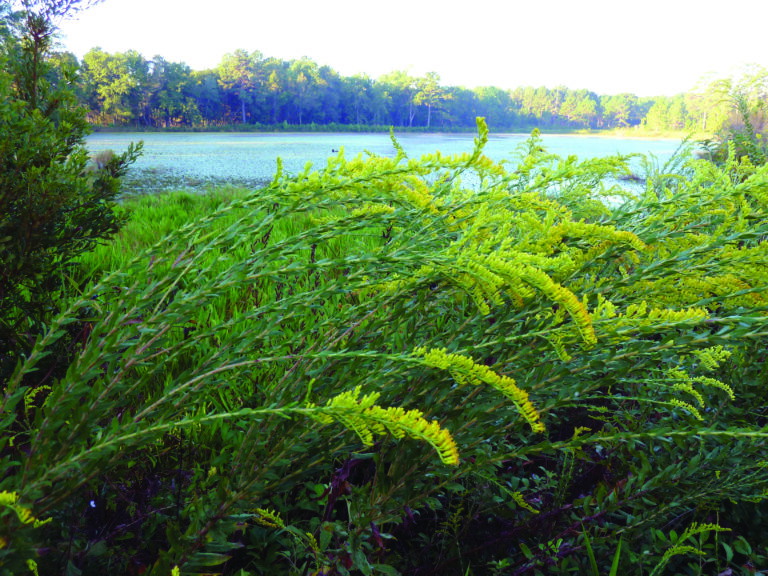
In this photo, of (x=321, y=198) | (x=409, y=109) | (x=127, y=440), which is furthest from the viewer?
(x=409, y=109)

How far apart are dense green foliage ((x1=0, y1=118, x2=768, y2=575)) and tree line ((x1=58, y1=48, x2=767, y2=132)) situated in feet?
106

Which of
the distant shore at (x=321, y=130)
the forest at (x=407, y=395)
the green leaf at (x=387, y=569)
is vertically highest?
the distant shore at (x=321, y=130)

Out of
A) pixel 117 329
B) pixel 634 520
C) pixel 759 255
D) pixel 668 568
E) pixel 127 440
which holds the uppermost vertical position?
pixel 759 255

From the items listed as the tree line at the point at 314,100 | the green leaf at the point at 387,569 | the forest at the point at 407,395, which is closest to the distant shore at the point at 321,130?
the tree line at the point at 314,100

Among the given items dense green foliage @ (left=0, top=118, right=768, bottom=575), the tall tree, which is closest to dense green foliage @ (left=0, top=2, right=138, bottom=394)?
dense green foliage @ (left=0, top=118, right=768, bottom=575)

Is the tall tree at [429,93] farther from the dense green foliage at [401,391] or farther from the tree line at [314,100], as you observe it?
the dense green foliage at [401,391]

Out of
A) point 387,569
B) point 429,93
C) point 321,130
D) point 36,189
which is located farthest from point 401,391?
point 429,93

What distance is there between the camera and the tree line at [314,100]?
40.9 metres

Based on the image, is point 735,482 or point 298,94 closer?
point 735,482

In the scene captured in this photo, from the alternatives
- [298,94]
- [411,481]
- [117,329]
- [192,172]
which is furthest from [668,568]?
[298,94]

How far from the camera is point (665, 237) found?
3.80 feet

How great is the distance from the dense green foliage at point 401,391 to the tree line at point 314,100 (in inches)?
1274

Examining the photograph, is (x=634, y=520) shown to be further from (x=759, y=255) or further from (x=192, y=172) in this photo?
(x=192, y=172)

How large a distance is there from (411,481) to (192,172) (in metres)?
15.7
